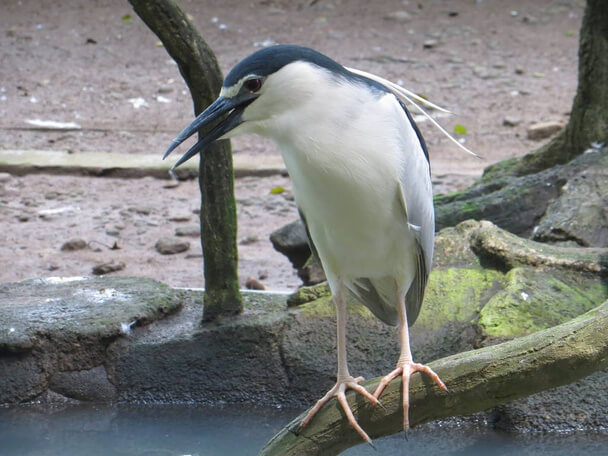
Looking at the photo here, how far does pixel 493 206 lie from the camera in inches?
179

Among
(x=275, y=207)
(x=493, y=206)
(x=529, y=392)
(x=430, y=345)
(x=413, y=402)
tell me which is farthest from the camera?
(x=275, y=207)

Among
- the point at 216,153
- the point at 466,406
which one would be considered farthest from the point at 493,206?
the point at 466,406

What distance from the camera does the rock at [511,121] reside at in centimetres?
777

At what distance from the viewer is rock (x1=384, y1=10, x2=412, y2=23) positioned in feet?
34.4

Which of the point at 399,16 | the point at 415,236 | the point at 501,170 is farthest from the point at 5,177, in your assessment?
the point at 399,16

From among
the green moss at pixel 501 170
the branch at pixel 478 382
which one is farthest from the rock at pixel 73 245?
the branch at pixel 478 382

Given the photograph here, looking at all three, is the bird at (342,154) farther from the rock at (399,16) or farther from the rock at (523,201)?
the rock at (399,16)

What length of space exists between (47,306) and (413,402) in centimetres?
230

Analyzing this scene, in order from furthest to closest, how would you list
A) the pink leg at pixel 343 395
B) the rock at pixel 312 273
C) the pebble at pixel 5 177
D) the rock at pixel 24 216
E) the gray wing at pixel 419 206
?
the pebble at pixel 5 177 < the rock at pixel 24 216 < the rock at pixel 312 273 < the gray wing at pixel 419 206 < the pink leg at pixel 343 395

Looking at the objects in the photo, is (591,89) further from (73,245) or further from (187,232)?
(73,245)

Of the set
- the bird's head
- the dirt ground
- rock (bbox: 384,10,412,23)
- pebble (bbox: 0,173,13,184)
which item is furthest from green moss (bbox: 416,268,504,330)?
rock (bbox: 384,10,412,23)

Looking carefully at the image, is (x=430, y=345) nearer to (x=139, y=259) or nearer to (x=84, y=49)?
(x=139, y=259)

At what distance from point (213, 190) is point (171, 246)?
5.34ft

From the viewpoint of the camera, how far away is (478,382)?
210cm
